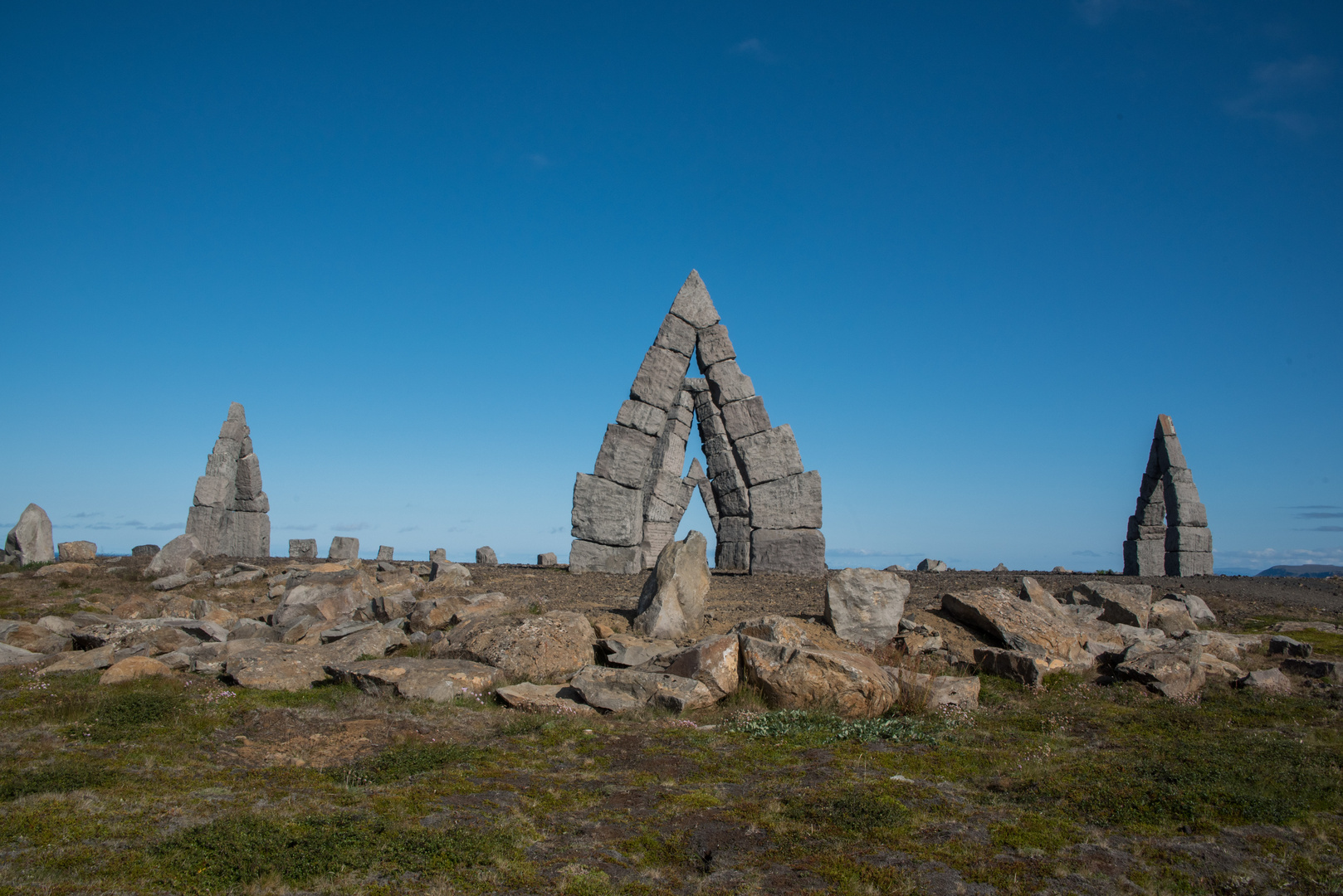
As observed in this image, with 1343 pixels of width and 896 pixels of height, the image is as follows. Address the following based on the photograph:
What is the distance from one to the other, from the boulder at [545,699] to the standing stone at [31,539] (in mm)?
20242

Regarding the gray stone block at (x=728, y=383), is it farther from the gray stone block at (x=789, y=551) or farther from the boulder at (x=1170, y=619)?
the boulder at (x=1170, y=619)

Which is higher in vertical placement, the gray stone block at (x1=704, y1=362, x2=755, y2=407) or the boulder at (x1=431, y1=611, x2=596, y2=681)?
the gray stone block at (x1=704, y1=362, x2=755, y2=407)

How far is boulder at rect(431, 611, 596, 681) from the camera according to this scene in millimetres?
8273

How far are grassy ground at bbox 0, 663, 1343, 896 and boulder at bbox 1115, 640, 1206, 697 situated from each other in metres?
0.31

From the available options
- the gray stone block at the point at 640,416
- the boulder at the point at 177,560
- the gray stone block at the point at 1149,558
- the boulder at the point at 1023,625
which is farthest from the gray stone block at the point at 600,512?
the gray stone block at the point at 1149,558

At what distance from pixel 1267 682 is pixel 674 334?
37.2 feet

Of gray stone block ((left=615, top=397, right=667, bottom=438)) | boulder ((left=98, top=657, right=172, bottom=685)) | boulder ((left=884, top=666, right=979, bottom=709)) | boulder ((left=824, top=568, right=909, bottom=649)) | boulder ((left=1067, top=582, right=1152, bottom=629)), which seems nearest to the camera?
boulder ((left=884, top=666, right=979, bottom=709))

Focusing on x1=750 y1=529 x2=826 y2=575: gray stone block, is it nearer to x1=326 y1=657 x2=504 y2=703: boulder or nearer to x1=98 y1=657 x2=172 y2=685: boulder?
x1=326 y1=657 x2=504 y2=703: boulder

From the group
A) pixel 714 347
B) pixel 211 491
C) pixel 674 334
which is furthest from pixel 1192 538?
pixel 211 491

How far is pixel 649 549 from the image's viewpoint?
22297mm

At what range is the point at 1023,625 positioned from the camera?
9.16 meters

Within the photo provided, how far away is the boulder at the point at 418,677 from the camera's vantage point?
7.43 meters

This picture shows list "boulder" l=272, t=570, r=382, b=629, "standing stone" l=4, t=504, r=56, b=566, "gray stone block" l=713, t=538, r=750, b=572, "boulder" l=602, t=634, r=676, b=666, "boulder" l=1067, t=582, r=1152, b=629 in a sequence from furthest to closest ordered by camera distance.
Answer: "standing stone" l=4, t=504, r=56, b=566
"gray stone block" l=713, t=538, r=750, b=572
"boulder" l=1067, t=582, r=1152, b=629
"boulder" l=272, t=570, r=382, b=629
"boulder" l=602, t=634, r=676, b=666

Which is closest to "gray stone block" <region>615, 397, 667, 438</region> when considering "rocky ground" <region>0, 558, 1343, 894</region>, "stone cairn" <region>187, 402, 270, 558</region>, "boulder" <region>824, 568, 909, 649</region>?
"boulder" <region>824, 568, 909, 649</region>
